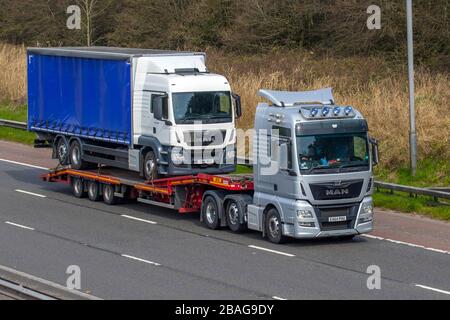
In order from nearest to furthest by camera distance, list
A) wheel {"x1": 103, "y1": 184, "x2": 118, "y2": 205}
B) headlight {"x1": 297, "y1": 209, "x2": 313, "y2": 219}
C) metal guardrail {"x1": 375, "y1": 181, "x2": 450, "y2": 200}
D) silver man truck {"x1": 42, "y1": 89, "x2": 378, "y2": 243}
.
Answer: headlight {"x1": 297, "y1": 209, "x2": 313, "y2": 219} → silver man truck {"x1": 42, "y1": 89, "x2": 378, "y2": 243} → metal guardrail {"x1": 375, "y1": 181, "x2": 450, "y2": 200} → wheel {"x1": 103, "y1": 184, "x2": 118, "y2": 205}

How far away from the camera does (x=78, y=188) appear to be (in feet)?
86.0

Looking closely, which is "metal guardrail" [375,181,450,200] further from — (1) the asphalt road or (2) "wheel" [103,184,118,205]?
(2) "wheel" [103,184,118,205]

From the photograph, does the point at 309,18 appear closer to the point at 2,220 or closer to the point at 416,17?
the point at 416,17

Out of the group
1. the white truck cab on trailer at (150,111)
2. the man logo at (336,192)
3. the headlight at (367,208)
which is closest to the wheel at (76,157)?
the white truck cab on trailer at (150,111)

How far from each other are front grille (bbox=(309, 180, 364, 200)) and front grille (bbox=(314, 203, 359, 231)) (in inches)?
7.8

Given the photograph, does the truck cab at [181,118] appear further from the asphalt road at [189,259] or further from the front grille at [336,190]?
the front grille at [336,190]

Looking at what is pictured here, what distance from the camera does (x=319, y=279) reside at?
17.0 m

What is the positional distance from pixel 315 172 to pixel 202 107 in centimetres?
439

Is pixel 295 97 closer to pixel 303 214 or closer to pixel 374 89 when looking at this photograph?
pixel 303 214

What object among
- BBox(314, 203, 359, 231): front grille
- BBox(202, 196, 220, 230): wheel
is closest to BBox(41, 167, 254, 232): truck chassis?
BBox(202, 196, 220, 230): wheel

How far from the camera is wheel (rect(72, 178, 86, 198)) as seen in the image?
26125 millimetres

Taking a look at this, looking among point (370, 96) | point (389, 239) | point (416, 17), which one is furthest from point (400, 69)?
point (389, 239)

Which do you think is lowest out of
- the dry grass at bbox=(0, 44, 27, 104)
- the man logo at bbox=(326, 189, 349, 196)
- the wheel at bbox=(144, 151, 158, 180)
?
the man logo at bbox=(326, 189, 349, 196)

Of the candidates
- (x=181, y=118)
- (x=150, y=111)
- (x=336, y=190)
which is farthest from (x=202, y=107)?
(x=336, y=190)
